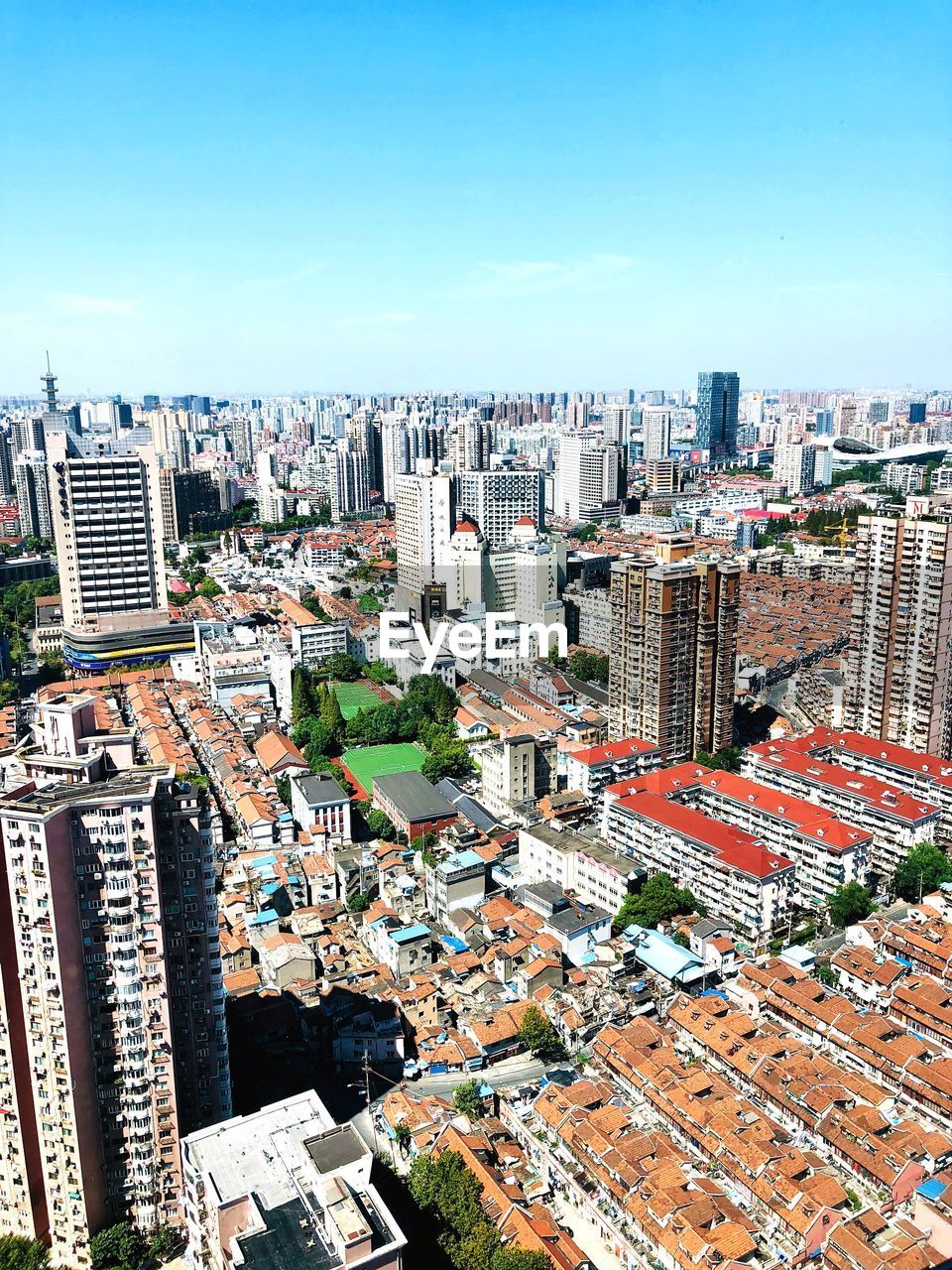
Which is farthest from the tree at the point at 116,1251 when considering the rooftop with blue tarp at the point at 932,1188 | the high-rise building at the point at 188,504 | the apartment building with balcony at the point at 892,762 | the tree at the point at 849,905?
the high-rise building at the point at 188,504

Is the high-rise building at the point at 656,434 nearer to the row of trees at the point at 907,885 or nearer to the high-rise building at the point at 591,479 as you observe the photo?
the high-rise building at the point at 591,479

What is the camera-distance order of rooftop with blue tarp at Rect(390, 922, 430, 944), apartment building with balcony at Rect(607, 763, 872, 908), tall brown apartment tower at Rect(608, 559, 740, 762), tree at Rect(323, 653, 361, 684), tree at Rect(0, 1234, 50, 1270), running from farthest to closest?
1. tree at Rect(323, 653, 361, 684)
2. tall brown apartment tower at Rect(608, 559, 740, 762)
3. apartment building with balcony at Rect(607, 763, 872, 908)
4. rooftop with blue tarp at Rect(390, 922, 430, 944)
5. tree at Rect(0, 1234, 50, 1270)

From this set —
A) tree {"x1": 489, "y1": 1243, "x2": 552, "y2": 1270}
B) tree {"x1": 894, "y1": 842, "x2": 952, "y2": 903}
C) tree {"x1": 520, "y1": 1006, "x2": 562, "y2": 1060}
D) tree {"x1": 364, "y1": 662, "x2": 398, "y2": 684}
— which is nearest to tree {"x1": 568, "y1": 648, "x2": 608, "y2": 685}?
tree {"x1": 364, "y1": 662, "x2": 398, "y2": 684}

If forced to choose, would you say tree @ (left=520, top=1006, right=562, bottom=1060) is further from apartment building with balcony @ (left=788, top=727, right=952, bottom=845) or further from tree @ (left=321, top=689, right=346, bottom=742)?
tree @ (left=321, top=689, right=346, bottom=742)

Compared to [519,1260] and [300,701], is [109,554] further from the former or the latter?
[519,1260]

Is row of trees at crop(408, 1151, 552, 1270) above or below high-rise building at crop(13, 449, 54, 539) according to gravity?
below

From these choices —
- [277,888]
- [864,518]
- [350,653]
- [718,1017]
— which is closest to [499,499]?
[350,653]

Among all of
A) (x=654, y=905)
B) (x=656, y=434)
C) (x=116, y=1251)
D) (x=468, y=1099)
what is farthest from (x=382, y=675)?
(x=656, y=434)

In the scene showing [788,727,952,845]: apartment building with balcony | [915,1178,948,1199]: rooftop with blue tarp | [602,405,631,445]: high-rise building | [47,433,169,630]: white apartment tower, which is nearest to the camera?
[915,1178,948,1199]: rooftop with blue tarp

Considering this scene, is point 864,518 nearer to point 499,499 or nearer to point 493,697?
point 493,697
